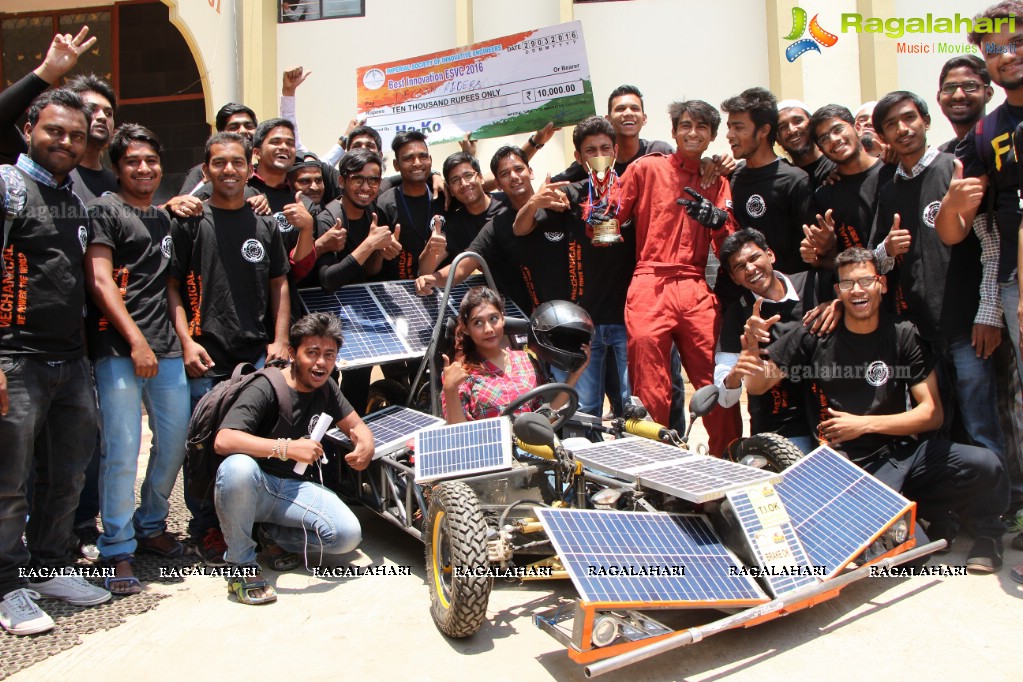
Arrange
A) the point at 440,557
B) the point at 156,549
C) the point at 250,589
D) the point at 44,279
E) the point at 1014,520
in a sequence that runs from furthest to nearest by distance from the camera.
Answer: the point at 1014,520, the point at 156,549, the point at 250,589, the point at 44,279, the point at 440,557

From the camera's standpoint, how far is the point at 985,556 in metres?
4.32

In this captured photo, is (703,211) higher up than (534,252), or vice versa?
(703,211)

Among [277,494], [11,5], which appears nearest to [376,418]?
[277,494]

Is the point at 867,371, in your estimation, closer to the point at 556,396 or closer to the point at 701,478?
the point at 701,478

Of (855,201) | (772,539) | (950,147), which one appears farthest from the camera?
(950,147)

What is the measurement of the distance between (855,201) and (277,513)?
A: 148 inches

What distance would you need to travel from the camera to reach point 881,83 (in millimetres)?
10422

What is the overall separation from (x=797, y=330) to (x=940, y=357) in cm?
76

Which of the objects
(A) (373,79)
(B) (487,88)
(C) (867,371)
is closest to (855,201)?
(C) (867,371)

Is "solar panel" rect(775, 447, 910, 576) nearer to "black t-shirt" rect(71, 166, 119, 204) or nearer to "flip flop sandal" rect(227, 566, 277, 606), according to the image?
"flip flop sandal" rect(227, 566, 277, 606)

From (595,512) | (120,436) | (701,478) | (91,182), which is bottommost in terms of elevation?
(595,512)

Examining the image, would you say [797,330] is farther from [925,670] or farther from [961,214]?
[925,670]

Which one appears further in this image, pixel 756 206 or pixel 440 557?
pixel 756 206

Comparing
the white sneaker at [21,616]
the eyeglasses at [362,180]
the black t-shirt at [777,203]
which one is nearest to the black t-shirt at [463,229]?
the eyeglasses at [362,180]
